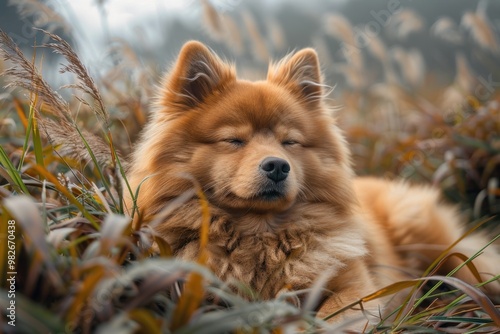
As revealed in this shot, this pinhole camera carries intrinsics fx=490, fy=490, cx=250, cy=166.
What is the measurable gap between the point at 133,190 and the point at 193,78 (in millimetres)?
775

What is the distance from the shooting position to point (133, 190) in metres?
2.88

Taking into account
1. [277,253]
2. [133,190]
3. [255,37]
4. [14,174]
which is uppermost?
[255,37]

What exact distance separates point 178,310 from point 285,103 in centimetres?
173

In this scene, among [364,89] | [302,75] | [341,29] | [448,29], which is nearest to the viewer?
[302,75]

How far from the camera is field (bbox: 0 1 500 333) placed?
5.22 ft

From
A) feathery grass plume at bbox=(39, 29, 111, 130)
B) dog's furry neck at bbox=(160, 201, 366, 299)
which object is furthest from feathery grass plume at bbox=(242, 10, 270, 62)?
feathery grass plume at bbox=(39, 29, 111, 130)

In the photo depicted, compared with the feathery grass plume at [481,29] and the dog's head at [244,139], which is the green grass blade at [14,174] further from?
the feathery grass plume at [481,29]

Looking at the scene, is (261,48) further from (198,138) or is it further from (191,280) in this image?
(191,280)

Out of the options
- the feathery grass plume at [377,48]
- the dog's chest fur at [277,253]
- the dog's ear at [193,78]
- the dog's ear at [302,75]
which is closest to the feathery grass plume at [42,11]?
the dog's ear at [193,78]

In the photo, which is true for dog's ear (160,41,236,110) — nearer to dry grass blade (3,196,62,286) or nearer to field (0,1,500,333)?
field (0,1,500,333)

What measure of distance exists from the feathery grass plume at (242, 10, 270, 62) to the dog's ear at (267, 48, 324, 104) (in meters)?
2.72

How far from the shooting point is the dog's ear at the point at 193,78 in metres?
2.99

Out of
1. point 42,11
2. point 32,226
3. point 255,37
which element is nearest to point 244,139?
point 32,226

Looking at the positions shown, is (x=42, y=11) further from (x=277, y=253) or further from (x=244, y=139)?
(x=277, y=253)
